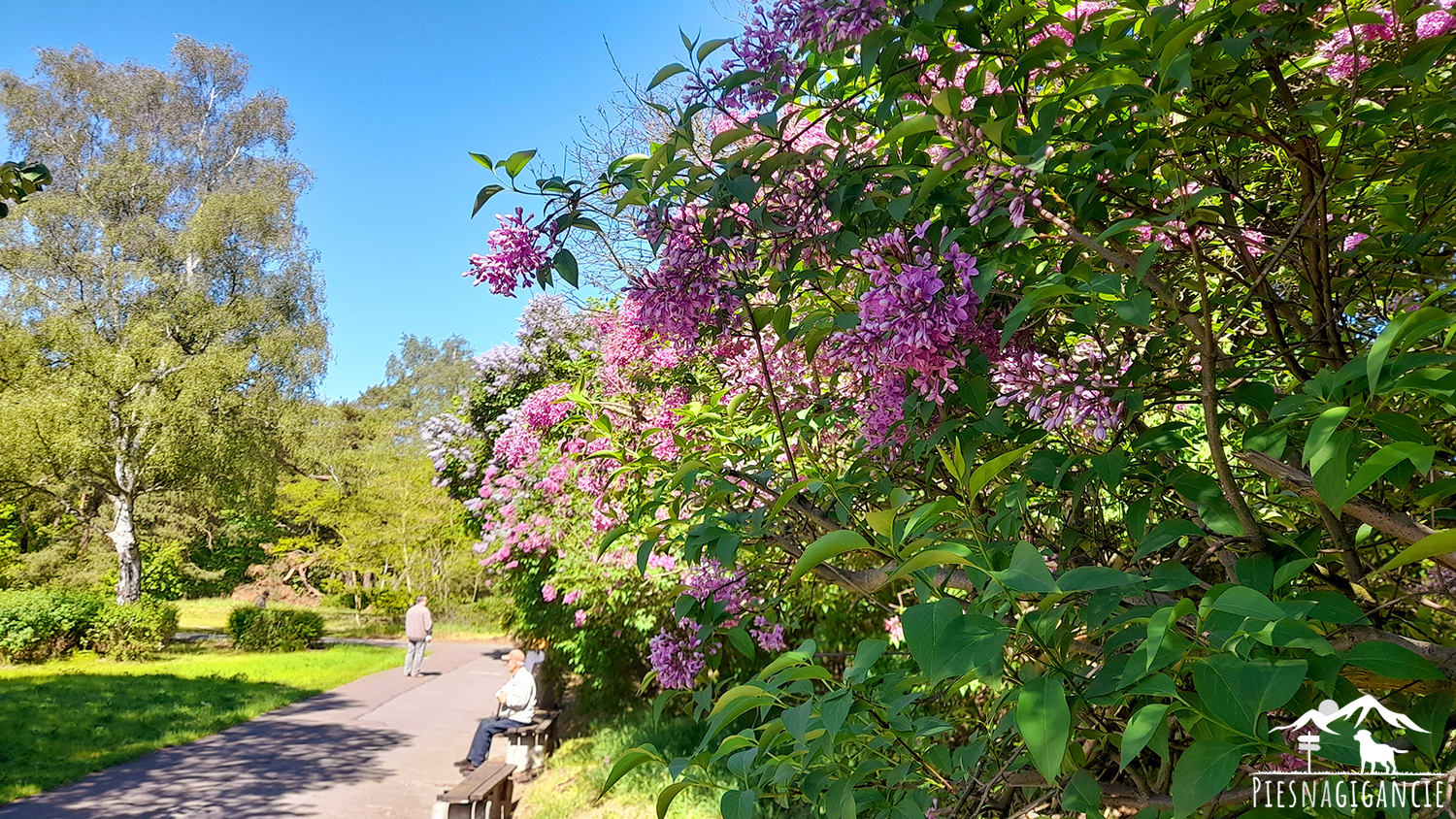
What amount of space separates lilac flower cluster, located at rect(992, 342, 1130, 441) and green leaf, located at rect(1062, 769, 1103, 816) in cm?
46

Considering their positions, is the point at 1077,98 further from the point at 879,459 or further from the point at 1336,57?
the point at 879,459

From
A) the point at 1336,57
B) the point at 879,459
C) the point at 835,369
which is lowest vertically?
the point at 879,459

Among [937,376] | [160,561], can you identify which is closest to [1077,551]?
[937,376]

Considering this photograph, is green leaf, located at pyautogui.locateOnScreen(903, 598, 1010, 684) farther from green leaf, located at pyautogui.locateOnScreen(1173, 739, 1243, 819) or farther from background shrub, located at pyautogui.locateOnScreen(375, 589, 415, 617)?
background shrub, located at pyautogui.locateOnScreen(375, 589, 415, 617)

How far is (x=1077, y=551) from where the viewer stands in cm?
160

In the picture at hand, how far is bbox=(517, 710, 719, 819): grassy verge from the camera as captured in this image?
5.47 metres

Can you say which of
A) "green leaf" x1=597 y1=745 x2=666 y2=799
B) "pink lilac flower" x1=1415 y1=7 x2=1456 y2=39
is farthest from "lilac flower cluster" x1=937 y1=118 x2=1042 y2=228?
"green leaf" x1=597 y1=745 x2=666 y2=799

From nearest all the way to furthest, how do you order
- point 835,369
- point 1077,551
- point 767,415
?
point 1077,551 < point 835,369 < point 767,415

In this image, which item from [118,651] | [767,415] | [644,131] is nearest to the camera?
[767,415]

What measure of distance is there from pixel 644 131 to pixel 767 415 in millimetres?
4740

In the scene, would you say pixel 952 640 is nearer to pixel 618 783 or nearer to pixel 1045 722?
pixel 1045 722

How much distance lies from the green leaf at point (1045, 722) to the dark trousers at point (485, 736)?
7.75 meters

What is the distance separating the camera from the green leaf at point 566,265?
146 centimetres

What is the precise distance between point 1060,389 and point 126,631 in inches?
769
